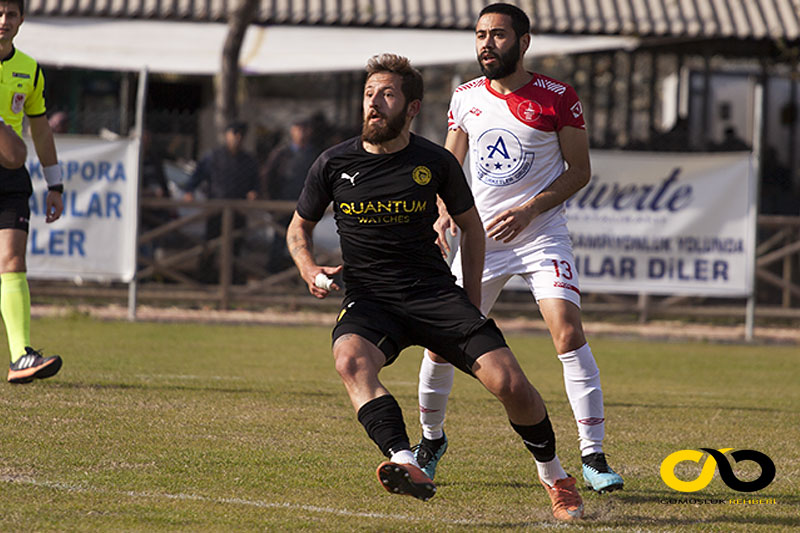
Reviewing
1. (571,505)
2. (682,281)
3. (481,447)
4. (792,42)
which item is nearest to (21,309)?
(481,447)

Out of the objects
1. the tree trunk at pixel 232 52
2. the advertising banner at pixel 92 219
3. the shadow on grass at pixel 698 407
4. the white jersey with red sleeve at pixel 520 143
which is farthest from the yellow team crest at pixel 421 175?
the tree trunk at pixel 232 52

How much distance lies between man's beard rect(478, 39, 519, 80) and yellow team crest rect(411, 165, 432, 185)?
100 centimetres

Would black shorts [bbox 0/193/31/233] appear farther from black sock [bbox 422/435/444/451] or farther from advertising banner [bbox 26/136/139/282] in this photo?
advertising banner [bbox 26/136/139/282]

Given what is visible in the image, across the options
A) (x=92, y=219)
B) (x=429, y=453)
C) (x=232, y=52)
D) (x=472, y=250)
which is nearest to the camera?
(x=472, y=250)

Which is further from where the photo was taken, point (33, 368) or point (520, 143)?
point (33, 368)

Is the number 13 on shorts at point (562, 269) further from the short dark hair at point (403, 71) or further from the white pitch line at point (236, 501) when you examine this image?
the white pitch line at point (236, 501)

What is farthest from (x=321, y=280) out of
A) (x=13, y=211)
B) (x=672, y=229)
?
(x=672, y=229)

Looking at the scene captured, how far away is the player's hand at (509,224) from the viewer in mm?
5797

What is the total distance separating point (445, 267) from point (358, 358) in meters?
0.70

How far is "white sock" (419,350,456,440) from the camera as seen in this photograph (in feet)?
19.7

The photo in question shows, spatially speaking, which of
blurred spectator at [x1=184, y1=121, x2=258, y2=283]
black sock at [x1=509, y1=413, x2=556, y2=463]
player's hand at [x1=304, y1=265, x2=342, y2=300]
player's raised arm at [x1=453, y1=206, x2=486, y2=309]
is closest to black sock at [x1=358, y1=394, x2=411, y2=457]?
player's hand at [x1=304, y1=265, x2=342, y2=300]

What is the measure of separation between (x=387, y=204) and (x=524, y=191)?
1.17 m

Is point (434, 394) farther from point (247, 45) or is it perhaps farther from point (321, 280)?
point (247, 45)

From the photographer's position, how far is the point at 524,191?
6.16m
